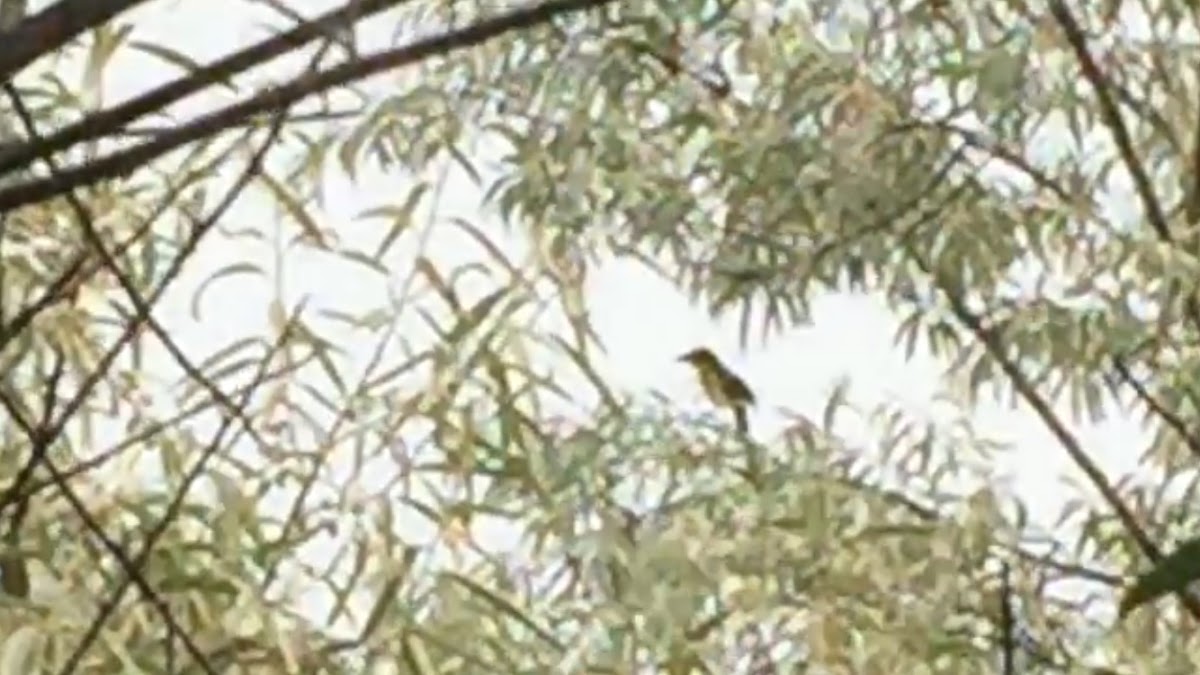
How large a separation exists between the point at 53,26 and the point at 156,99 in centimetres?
4

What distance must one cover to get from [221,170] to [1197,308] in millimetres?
864

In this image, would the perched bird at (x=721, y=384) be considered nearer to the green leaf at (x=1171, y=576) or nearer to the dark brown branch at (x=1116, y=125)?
the dark brown branch at (x=1116, y=125)

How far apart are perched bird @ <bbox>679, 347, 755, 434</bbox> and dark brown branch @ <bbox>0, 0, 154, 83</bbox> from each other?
1.08m

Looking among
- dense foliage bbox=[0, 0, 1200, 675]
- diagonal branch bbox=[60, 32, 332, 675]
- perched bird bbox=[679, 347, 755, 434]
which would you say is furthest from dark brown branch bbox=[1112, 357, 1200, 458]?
diagonal branch bbox=[60, 32, 332, 675]

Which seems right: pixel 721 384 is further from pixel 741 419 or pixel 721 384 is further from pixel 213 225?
pixel 213 225

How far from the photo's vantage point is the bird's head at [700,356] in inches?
69.2

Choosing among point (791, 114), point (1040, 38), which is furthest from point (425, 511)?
point (1040, 38)

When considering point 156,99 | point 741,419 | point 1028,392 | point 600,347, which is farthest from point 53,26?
point 1028,392

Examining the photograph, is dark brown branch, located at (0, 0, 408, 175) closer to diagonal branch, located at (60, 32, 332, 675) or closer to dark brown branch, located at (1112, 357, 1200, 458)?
diagonal branch, located at (60, 32, 332, 675)

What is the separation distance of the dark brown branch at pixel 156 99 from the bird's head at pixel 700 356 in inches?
40.9

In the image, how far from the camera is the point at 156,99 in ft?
2.31

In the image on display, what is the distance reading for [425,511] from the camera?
4.56ft

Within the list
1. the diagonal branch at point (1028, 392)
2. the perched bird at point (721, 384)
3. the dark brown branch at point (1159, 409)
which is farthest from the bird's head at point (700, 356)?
the dark brown branch at point (1159, 409)

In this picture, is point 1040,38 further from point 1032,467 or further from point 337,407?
point 337,407
